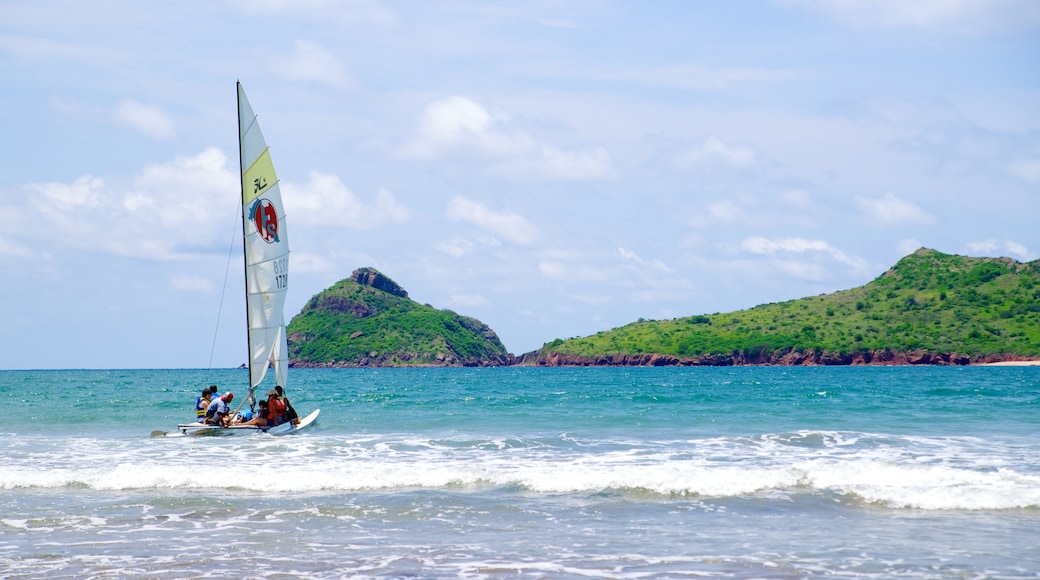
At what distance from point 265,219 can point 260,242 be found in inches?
26.0

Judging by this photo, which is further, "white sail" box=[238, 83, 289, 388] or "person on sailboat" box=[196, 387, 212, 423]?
"person on sailboat" box=[196, 387, 212, 423]

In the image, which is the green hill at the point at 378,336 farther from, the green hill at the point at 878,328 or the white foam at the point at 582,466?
the white foam at the point at 582,466

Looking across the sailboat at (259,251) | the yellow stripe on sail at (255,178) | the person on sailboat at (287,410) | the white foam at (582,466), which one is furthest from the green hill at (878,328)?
the yellow stripe on sail at (255,178)

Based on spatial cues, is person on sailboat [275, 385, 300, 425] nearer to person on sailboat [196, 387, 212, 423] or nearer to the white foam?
the white foam

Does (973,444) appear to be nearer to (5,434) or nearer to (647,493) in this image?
(647,493)

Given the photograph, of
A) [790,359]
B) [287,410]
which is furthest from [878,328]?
[287,410]

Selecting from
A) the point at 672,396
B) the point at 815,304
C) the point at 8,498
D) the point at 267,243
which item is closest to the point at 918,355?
the point at 815,304

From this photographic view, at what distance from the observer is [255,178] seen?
85.5 feet

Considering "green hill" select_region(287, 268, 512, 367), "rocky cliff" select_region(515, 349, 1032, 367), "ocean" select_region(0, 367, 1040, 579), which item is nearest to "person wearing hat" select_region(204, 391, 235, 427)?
"ocean" select_region(0, 367, 1040, 579)

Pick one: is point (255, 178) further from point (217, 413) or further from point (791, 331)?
point (791, 331)

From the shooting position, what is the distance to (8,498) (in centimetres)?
1778

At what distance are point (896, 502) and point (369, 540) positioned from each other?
9.16 m

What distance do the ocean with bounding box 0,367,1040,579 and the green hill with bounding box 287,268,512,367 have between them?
14435 cm

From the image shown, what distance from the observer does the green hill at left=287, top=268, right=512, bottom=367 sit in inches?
6914
